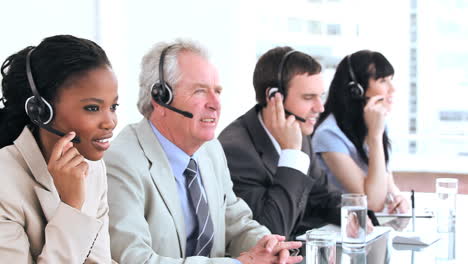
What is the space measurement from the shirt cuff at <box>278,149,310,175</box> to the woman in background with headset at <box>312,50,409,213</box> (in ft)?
2.08

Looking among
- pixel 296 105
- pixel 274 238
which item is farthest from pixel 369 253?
pixel 296 105

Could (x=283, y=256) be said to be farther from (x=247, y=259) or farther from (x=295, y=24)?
(x=295, y=24)

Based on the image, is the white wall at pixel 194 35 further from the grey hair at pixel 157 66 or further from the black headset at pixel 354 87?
the grey hair at pixel 157 66

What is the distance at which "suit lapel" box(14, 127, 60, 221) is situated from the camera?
1.19m

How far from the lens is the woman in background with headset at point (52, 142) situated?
1154mm

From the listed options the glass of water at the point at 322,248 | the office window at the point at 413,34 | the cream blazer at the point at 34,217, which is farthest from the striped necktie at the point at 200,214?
the office window at the point at 413,34

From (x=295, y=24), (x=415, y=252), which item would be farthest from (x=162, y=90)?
(x=295, y=24)

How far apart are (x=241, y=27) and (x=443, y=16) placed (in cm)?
140

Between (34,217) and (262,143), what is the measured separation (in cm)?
121

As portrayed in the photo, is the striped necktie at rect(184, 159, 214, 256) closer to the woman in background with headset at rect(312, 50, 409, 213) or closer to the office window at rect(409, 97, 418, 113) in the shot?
the woman in background with headset at rect(312, 50, 409, 213)

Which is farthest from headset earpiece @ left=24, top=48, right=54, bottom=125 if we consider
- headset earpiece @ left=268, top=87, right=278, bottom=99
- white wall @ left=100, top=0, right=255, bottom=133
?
white wall @ left=100, top=0, right=255, bottom=133

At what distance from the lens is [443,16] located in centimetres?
420

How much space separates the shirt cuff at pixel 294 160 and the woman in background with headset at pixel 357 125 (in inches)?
25.0

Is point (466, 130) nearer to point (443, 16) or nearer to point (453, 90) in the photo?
point (453, 90)
